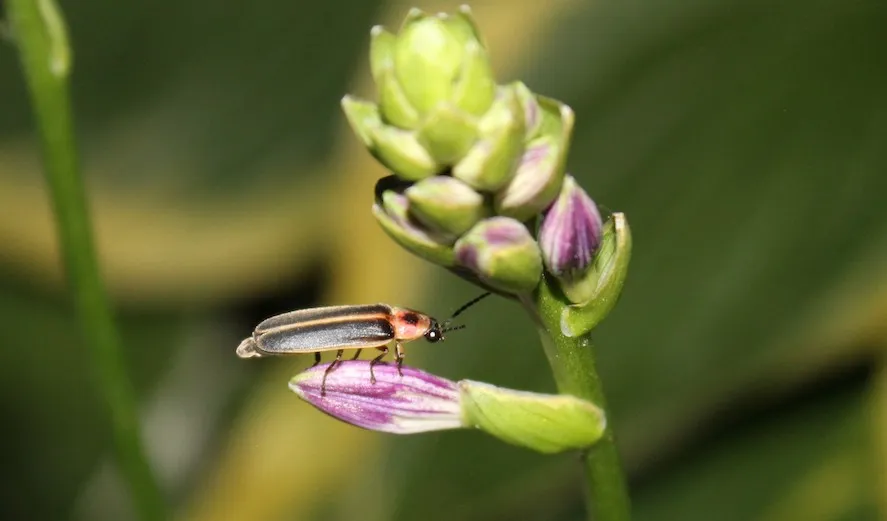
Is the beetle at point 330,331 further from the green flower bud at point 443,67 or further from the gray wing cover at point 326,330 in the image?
the green flower bud at point 443,67

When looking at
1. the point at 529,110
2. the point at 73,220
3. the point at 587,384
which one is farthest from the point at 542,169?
the point at 73,220

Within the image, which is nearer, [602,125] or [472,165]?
[472,165]

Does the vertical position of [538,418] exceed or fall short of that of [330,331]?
it falls short

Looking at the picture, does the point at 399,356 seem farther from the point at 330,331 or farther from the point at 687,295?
the point at 687,295

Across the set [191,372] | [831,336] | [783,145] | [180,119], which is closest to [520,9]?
[783,145]

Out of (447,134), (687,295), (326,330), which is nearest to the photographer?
(447,134)

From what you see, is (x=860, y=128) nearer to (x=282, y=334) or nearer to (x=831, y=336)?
(x=831, y=336)
